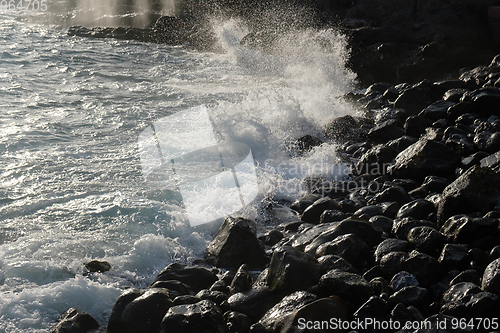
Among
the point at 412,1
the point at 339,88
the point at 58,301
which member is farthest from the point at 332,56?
the point at 58,301

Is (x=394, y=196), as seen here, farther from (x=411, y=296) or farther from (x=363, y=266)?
(x=411, y=296)

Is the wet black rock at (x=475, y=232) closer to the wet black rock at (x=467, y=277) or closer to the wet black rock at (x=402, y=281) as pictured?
the wet black rock at (x=467, y=277)

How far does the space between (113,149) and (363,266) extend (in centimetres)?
541

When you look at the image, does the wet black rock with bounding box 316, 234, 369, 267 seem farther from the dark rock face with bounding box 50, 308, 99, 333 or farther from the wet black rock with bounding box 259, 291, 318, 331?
the dark rock face with bounding box 50, 308, 99, 333

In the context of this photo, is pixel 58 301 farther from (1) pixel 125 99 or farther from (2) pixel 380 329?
(1) pixel 125 99

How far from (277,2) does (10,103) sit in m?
15.2

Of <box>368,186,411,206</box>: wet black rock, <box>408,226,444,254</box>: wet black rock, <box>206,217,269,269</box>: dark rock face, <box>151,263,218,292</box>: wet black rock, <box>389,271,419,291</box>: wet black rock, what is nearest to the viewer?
<box>389,271,419,291</box>: wet black rock

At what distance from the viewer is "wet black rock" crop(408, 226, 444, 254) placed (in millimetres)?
3807

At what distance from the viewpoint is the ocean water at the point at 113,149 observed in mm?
4375

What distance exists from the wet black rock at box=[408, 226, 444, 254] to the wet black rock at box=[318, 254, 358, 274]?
69cm

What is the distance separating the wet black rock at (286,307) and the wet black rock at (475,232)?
151 centimetres

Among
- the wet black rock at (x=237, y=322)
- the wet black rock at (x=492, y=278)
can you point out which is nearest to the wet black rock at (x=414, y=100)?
the wet black rock at (x=492, y=278)

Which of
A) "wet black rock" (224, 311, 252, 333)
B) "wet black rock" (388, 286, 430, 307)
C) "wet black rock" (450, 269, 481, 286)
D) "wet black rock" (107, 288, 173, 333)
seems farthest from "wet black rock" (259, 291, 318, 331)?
"wet black rock" (450, 269, 481, 286)

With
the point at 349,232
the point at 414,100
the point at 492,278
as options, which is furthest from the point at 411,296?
the point at 414,100
